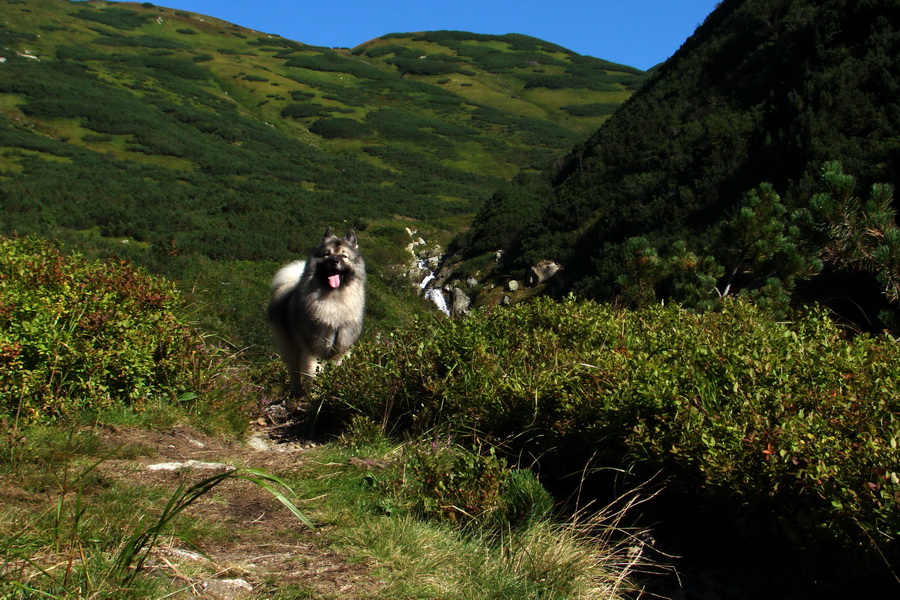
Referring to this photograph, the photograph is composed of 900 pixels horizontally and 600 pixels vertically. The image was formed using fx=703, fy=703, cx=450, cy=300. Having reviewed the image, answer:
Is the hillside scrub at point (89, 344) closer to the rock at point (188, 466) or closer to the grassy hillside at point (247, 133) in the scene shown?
the rock at point (188, 466)

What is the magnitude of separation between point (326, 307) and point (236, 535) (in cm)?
445

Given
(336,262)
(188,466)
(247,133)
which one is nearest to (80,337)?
(188,466)

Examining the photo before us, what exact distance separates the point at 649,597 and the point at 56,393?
13.6ft

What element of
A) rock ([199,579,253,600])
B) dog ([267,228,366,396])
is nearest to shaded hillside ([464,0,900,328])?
dog ([267,228,366,396])

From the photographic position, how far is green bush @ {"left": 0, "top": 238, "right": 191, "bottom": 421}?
4.81 m

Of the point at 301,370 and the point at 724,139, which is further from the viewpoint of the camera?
the point at 724,139

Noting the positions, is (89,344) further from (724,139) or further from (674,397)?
(724,139)

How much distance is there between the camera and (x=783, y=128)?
24266mm

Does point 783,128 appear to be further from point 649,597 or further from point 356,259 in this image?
point 649,597

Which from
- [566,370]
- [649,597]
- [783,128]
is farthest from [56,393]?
[783,128]

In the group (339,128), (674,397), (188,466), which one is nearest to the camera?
(674,397)

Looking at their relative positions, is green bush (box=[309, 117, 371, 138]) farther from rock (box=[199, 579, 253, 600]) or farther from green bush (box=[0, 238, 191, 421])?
rock (box=[199, 579, 253, 600])

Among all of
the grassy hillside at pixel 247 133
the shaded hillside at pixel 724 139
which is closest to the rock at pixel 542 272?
the shaded hillside at pixel 724 139

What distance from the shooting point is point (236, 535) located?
141 inches
